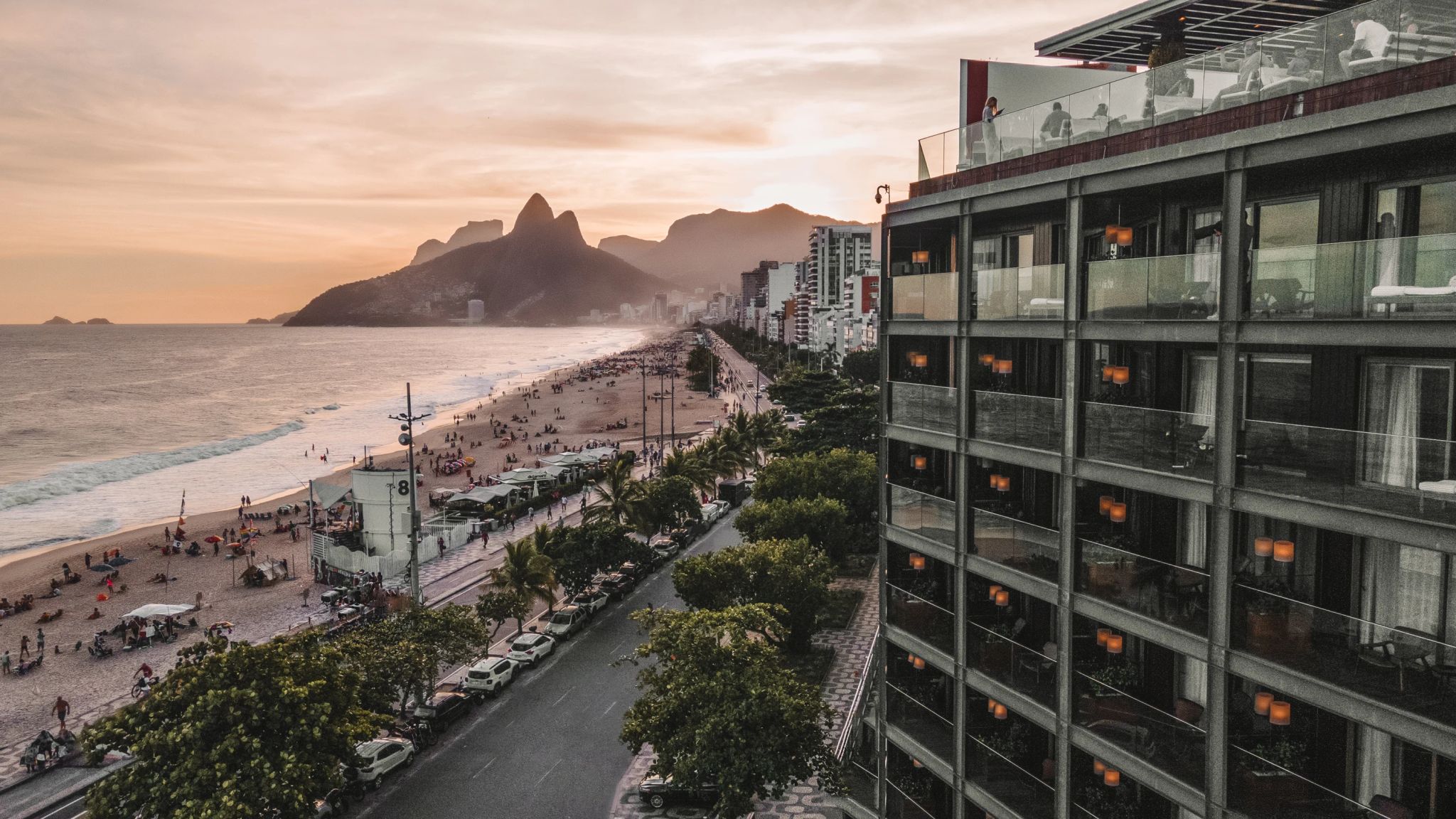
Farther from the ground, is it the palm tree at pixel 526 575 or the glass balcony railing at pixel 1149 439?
the glass balcony railing at pixel 1149 439

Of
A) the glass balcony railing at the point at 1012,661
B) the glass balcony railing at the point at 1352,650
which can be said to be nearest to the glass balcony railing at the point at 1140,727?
the glass balcony railing at the point at 1012,661

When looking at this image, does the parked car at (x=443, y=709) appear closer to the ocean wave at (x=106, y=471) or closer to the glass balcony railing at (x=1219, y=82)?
the glass balcony railing at (x=1219, y=82)

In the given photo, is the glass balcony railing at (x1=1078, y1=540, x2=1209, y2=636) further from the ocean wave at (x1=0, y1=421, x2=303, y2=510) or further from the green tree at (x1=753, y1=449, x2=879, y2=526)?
the ocean wave at (x1=0, y1=421, x2=303, y2=510)

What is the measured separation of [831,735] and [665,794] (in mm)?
6279

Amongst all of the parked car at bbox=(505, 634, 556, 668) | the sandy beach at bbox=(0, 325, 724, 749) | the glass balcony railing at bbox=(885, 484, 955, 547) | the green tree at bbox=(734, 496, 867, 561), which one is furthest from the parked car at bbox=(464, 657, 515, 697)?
the glass balcony railing at bbox=(885, 484, 955, 547)

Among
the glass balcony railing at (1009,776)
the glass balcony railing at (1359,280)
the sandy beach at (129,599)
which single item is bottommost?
the sandy beach at (129,599)

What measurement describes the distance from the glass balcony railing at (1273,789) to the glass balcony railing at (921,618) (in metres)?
5.55

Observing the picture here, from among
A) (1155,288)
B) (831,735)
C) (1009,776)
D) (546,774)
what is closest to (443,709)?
(546,774)

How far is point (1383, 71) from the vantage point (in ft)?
34.2

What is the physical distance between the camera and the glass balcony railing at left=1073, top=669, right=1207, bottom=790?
1270cm

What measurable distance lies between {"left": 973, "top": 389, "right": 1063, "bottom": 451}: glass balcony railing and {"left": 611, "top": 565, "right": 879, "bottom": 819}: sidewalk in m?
11.8

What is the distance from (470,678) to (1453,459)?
2970cm

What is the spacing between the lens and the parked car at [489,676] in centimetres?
3234

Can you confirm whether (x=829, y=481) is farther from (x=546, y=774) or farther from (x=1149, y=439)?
(x=1149, y=439)
